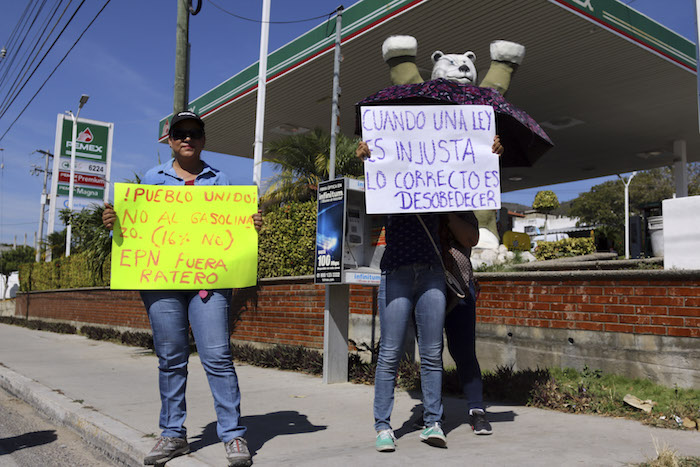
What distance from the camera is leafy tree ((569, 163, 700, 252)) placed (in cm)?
4042

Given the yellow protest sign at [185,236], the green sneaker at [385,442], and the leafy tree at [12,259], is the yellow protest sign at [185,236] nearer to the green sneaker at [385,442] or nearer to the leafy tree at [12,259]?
the green sneaker at [385,442]

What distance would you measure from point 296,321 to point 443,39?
6920 millimetres

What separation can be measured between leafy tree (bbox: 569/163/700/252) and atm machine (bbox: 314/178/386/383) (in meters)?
36.7

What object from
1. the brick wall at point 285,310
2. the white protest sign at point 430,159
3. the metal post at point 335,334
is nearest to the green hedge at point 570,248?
the brick wall at point 285,310

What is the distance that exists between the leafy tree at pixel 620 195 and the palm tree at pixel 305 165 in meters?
32.5

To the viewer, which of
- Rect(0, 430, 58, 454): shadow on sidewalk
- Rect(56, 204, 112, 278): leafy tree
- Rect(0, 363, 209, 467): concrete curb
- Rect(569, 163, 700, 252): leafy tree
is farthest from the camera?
Rect(569, 163, 700, 252): leafy tree

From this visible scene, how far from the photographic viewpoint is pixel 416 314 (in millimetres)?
3834

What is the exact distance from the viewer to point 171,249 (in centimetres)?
388

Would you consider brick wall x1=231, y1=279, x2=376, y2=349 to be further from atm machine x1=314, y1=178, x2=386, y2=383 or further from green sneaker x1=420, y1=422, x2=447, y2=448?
green sneaker x1=420, y1=422, x2=447, y2=448

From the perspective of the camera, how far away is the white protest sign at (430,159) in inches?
149

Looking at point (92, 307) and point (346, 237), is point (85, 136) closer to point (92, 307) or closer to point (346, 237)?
point (92, 307)

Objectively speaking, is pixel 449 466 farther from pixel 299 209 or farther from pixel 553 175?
pixel 553 175

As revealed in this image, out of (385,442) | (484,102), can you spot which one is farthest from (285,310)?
(484,102)

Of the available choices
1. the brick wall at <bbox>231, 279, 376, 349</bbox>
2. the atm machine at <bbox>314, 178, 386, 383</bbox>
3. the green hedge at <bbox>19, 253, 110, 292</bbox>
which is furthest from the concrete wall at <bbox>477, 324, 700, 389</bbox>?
the green hedge at <bbox>19, 253, 110, 292</bbox>
